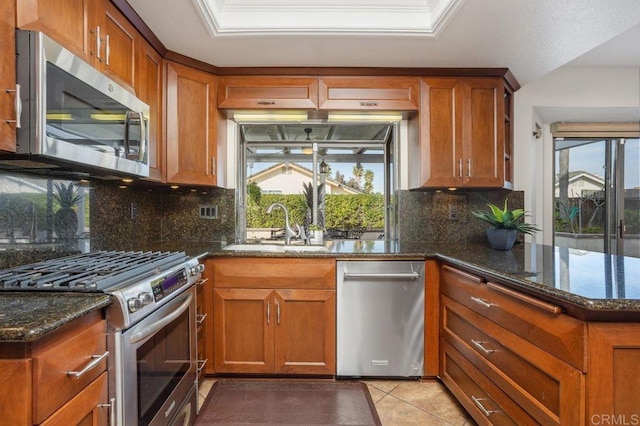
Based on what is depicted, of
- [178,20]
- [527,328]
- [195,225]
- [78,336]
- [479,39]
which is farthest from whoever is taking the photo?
[195,225]

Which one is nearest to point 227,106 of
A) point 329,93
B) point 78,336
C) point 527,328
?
point 329,93

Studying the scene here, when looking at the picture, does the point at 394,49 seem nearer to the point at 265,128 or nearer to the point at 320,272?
the point at 265,128

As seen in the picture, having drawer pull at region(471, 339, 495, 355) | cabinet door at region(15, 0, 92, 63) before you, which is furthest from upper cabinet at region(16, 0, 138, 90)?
drawer pull at region(471, 339, 495, 355)

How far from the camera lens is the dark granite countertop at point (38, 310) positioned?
0.82 metres

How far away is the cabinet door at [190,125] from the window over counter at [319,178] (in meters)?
0.48

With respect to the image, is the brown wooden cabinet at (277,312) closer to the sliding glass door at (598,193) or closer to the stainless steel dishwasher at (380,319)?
the stainless steel dishwasher at (380,319)

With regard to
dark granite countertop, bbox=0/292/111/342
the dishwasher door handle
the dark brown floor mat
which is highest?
dark granite countertop, bbox=0/292/111/342

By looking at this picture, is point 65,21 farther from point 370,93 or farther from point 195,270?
point 370,93

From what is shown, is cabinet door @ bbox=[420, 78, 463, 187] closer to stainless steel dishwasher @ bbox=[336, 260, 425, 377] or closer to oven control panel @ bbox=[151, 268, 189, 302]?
stainless steel dishwasher @ bbox=[336, 260, 425, 377]

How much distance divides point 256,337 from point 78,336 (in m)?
1.35

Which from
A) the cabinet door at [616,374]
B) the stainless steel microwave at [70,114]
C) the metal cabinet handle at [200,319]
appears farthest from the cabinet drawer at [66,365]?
the cabinet door at [616,374]

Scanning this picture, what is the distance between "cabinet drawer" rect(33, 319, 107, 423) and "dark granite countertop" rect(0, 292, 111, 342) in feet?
0.21

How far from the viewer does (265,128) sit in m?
3.01

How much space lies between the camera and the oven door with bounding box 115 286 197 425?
119 cm
